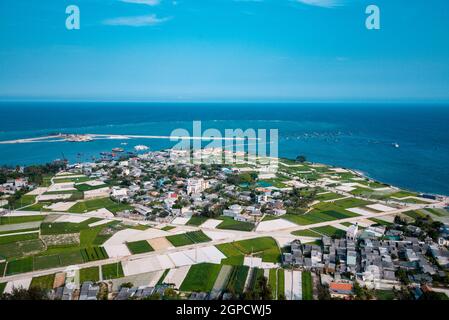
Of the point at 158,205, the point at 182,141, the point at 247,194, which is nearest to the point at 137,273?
the point at 158,205

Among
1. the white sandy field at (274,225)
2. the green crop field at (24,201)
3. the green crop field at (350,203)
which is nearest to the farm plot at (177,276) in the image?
the white sandy field at (274,225)

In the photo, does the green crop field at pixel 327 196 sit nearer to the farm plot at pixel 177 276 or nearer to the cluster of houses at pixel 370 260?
the cluster of houses at pixel 370 260

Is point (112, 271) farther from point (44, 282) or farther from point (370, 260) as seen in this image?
point (370, 260)

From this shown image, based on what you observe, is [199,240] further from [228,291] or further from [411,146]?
[411,146]

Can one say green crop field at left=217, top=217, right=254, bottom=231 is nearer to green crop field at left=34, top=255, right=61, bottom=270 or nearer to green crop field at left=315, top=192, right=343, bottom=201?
green crop field at left=315, top=192, right=343, bottom=201
